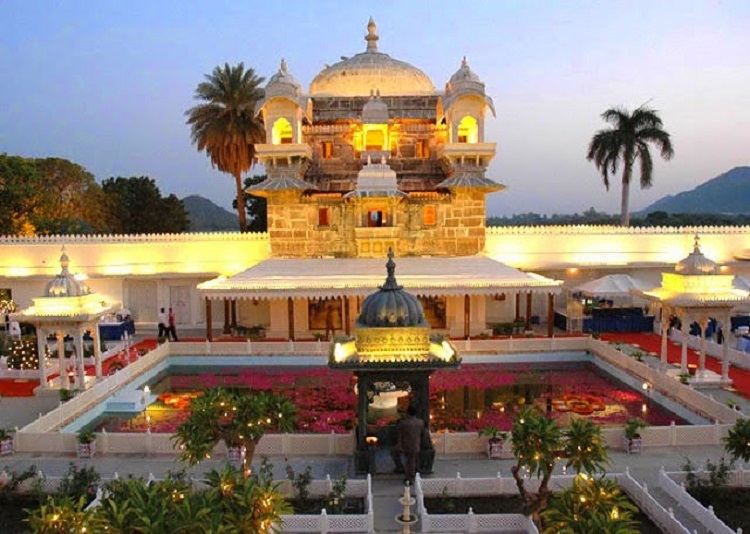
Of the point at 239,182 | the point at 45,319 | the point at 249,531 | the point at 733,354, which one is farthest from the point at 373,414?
the point at 239,182

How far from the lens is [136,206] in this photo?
1932 inches

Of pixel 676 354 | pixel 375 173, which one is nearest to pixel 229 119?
pixel 375 173

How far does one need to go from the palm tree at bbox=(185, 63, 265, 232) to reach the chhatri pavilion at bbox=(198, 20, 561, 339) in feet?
24.1

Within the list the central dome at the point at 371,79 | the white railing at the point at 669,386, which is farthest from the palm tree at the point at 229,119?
the white railing at the point at 669,386

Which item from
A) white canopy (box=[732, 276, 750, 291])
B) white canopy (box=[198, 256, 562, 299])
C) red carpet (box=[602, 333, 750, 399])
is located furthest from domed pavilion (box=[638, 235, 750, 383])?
white canopy (box=[732, 276, 750, 291])

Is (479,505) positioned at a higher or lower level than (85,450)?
lower

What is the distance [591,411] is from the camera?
16359mm

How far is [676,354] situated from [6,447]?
64.0ft

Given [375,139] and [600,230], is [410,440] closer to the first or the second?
[375,139]

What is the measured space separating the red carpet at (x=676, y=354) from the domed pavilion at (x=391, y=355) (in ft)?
32.9

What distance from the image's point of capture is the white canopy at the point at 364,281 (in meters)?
22.0

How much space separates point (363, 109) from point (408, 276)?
28.4ft

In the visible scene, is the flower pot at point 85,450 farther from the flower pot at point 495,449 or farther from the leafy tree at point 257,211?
the leafy tree at point 257,211

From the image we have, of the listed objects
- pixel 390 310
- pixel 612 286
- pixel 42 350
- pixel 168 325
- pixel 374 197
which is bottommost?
pixel 168 325
